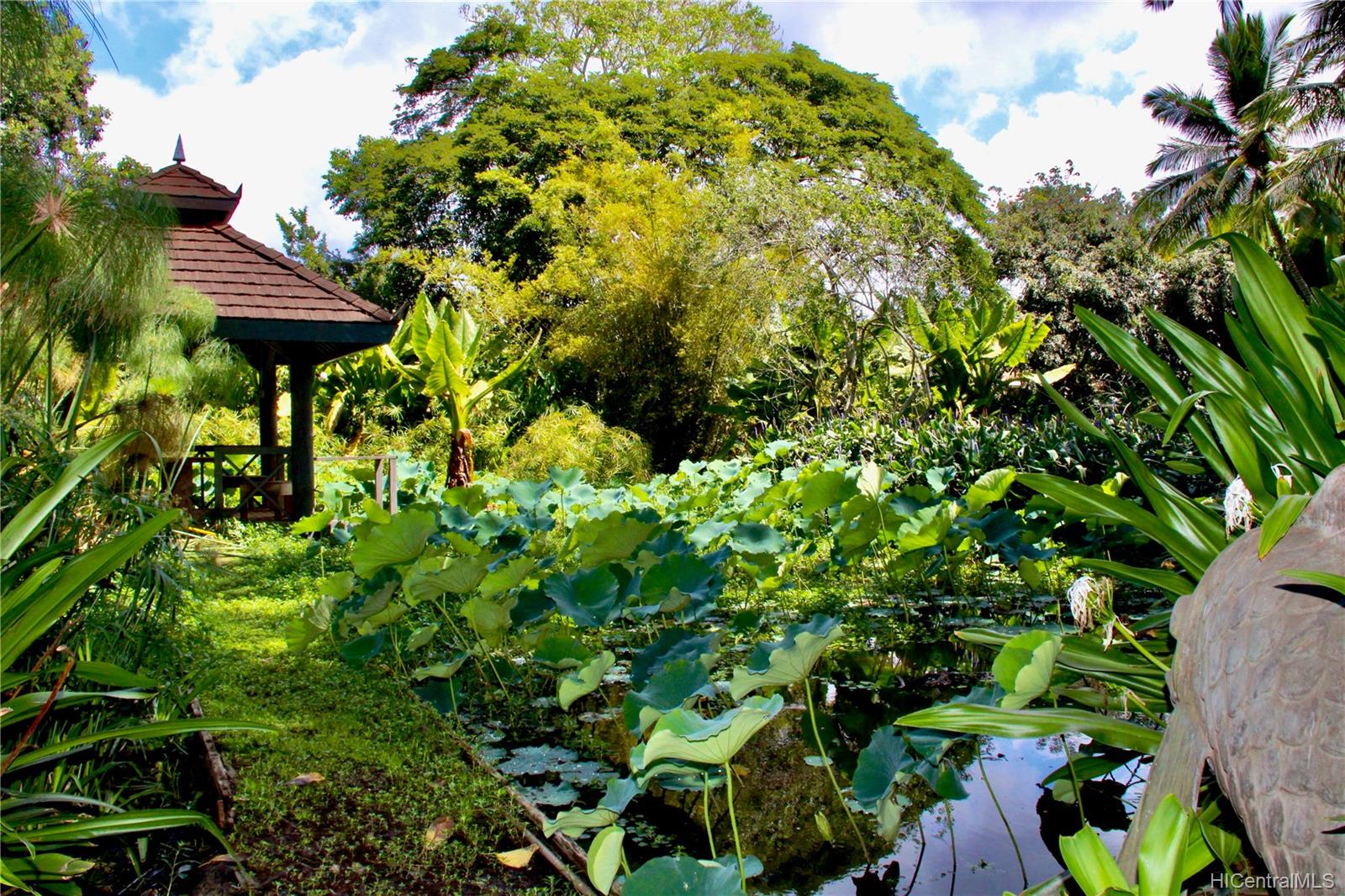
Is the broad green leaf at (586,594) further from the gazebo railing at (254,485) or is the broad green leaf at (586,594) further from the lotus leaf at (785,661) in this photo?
the gazebo railing at (254,485)

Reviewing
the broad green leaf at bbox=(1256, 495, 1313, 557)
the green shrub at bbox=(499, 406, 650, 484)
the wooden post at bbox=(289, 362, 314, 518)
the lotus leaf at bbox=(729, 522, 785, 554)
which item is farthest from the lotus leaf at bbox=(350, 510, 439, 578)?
the green shrub at bbox=(499, 406, 650, 484)

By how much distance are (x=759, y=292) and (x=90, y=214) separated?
10507 mm

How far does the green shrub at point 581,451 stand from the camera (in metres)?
12.9

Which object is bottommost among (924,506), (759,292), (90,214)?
(924,506)

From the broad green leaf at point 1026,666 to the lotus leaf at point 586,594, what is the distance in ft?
4.52

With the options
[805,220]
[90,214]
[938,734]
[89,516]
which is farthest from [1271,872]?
[805,220]

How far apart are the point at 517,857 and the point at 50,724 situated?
1.13 metres

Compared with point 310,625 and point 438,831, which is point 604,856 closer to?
point 438,831

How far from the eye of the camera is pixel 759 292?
13102 mm

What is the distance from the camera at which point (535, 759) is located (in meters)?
2.80

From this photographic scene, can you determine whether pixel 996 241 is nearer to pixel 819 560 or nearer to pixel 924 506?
pixel 819 560

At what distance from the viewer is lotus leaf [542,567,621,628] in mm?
2910

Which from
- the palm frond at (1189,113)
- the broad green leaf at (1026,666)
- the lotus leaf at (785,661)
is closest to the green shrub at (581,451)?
the lotus leaf at (785,661)

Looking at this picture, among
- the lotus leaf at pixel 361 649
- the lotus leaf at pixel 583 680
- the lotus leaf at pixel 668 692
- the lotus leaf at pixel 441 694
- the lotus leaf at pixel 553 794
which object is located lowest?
the lotus leaf at pixel 553 794
